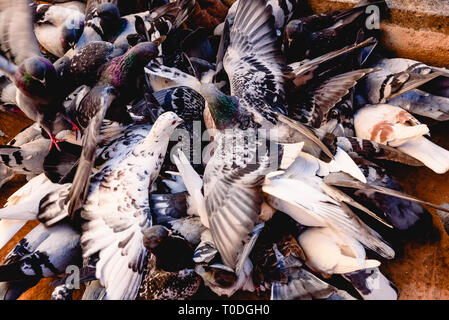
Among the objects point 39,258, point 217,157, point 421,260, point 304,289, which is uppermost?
point 217,157

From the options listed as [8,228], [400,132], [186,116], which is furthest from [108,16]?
[400,132]

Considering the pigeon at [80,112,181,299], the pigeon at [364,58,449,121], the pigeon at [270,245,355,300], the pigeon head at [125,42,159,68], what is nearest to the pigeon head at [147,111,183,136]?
the pigeon at [80,112,181,299]

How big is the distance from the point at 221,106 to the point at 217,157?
10.9 inches

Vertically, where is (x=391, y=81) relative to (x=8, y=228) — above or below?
above

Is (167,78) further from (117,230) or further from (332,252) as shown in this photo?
(332,252)

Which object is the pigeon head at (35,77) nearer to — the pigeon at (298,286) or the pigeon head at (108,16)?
the pigeon head at (108,16)

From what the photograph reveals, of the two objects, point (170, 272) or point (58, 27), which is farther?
point (58, 27)

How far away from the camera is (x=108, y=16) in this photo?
2.45 meters

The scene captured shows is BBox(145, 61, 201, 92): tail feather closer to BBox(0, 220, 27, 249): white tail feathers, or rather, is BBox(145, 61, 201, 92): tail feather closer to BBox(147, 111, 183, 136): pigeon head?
BBox(147, 111, 183, 136): pigeon head

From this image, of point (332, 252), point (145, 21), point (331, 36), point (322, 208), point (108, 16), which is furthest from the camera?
point (145, 21)

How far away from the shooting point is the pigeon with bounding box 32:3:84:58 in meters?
2.60

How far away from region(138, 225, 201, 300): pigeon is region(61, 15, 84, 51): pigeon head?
1.66 metres
